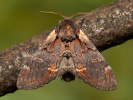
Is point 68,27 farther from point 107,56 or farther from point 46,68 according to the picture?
point 107,56

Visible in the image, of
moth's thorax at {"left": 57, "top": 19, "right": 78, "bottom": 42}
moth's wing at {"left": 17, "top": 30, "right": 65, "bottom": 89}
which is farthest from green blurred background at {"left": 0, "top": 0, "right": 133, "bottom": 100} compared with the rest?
moth's thorax at {"left": 57, "top": 19, "right": 78, "bottom": 42}

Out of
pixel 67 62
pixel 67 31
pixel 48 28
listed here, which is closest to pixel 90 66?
pixel 67 62

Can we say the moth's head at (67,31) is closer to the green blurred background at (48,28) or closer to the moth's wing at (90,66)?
the moth's wing at (90,66)

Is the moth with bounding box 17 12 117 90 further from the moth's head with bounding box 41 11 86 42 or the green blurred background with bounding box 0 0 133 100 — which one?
the green blurred background with bounding box 0 0 133 100

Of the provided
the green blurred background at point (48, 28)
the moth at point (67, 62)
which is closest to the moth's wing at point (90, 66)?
the moth at point (67, 62)

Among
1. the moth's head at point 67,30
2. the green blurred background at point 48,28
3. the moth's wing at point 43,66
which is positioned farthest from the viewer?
the green blurred background at point 48,28

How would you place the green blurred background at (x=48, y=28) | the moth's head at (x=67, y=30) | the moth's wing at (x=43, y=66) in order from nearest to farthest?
1. the moth's wing at (x=43, y=66)
2. the moth's head at (x=67, y=30)
3. the green blurred background at (x=48, y=28)
